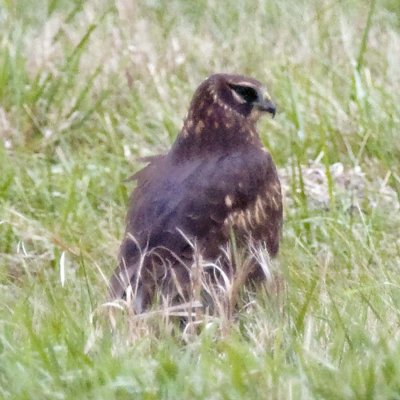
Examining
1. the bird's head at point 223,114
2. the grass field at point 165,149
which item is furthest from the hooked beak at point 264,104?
the grass field at point 165,149

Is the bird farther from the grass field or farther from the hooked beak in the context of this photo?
the grass field

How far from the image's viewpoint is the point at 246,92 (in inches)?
223

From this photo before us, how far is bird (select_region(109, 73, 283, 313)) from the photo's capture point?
507 centimetres

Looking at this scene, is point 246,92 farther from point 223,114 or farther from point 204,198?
point 204,198

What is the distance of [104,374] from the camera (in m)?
4.01

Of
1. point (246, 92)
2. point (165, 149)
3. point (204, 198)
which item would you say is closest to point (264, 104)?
point (246, 92)

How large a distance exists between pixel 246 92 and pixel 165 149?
4.94ft

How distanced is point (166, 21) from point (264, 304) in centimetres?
424

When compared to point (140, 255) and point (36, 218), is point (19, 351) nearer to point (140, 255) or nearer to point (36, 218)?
point (140, 255)

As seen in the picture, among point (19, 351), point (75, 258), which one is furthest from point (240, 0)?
point (19, 351)

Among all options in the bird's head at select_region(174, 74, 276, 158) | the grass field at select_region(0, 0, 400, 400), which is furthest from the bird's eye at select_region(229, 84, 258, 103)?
the grass field at select_region(0, 0, 400, 400)

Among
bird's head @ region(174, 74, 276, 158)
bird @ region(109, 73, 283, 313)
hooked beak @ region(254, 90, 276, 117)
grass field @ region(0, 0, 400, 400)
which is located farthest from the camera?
hooked beak @ region(254, 90, 276, 117)

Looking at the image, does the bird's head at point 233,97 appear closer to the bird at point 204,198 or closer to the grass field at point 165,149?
the bird at point 204,198

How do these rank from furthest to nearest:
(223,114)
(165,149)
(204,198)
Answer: (165,149) < (223,114) < (204,198)
